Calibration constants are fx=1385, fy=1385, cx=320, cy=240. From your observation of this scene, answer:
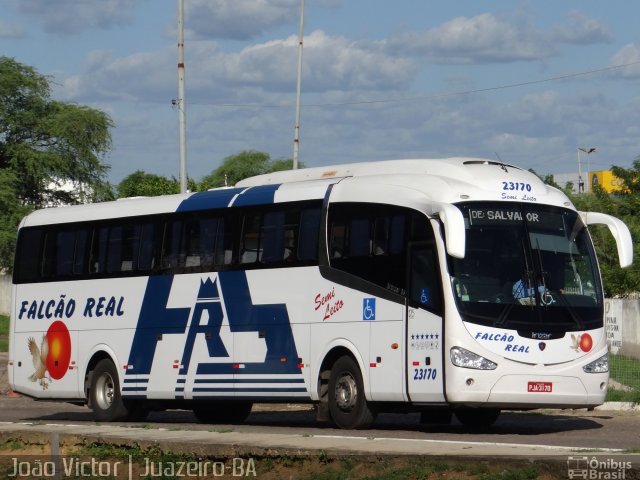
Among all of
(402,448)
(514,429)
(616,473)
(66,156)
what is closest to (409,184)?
(514,429)

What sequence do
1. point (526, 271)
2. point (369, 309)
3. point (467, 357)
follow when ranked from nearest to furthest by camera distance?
point (467, 357) → point (526, 271) → point (369, 309)

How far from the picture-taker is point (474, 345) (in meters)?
17.2

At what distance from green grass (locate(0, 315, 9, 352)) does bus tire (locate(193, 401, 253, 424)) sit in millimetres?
16635

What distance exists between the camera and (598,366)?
58.9ft

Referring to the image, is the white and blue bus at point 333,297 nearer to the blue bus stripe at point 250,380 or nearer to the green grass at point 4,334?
the blue bus stripe at point 250,380

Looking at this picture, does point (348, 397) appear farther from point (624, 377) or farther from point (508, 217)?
point (624, 377)

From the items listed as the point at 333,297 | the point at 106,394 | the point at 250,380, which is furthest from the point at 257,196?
the point at 106,394

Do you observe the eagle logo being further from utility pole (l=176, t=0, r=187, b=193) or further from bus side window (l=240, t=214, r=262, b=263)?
utility pole (l=176, t=0, r=187, b=193)

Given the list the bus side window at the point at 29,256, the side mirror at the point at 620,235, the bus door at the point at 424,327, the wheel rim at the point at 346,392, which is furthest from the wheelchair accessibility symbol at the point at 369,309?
the bus side window at the point at 29,256

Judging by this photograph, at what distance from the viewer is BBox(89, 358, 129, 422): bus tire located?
76.3 ft

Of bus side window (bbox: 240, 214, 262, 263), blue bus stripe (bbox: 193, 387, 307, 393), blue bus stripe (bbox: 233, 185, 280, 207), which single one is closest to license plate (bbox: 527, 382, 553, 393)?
blue bus stripe (bbox: 193, 387, 307, 393)

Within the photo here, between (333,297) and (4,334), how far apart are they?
2786 cm

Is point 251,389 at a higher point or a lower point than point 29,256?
lower

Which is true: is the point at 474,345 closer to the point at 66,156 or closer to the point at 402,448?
the point at 402,448
